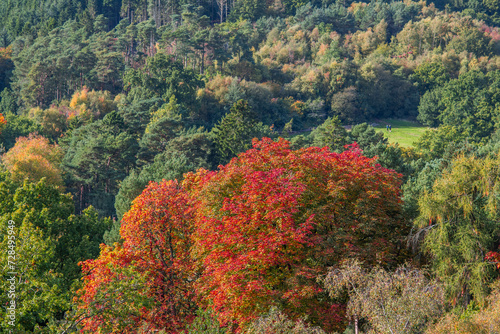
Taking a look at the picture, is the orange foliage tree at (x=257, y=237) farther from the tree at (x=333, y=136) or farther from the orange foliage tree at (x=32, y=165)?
the orange foliage tree at (x=32, y=165)

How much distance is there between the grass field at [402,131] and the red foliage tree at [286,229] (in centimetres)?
5990

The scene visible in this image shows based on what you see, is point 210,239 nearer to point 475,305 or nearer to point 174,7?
point 475,305

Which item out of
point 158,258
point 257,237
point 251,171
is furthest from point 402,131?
point 257,237

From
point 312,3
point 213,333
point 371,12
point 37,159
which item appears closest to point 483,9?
point 371,12

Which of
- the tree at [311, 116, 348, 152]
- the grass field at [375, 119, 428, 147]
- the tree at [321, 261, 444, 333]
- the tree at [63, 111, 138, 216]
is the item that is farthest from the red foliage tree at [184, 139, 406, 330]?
the grass field at [375, 119, 428, 147]

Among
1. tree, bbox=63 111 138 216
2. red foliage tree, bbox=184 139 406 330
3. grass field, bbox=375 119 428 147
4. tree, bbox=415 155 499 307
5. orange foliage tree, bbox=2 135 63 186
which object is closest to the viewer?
red foliage tree, bbox=184 139 406 330

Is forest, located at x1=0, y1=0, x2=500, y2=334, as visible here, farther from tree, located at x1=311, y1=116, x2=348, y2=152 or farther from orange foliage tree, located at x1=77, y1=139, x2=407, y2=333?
tree, located at x1=311, y1=116, x2=348, y2=152

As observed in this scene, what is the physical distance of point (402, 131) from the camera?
91625 mm

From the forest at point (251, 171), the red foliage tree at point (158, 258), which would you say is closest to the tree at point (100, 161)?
the forest at point (251, 171)

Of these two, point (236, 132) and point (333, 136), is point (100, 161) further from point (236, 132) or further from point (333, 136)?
point (333, 136)

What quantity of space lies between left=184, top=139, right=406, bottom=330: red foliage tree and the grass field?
59898mm

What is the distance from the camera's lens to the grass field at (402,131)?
8375 cm

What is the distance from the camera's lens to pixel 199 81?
273ft

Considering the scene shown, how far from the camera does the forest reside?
1842 cm
